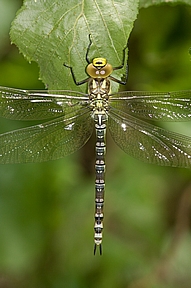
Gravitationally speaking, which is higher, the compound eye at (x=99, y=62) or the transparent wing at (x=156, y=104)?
the compound eye at (x=99, y=62)

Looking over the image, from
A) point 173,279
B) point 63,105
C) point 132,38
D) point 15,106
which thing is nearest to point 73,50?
point 63,105

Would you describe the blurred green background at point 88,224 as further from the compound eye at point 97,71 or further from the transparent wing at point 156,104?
the compound eye at point 97,71

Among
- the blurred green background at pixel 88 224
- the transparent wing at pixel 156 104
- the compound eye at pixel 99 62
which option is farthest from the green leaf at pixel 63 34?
the blurred green background at pixel 88 224

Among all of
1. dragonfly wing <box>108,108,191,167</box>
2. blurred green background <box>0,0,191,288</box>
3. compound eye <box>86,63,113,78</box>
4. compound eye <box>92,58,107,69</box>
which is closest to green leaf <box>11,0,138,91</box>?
compound eye <box>92,58,107,69</box>

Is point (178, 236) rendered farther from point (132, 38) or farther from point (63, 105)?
point (63, 105)

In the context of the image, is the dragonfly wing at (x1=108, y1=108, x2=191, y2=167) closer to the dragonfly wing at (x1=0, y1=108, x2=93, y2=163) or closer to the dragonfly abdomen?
the dragonfly abdomen

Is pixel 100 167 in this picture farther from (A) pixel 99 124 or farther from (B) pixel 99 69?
(B) pixel 99 69
